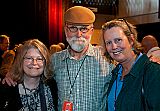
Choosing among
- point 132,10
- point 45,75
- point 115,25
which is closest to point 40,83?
point 45,75

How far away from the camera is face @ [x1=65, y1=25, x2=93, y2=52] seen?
2.58 metres

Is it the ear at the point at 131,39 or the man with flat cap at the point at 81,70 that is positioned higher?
the ear at the point at 131,39

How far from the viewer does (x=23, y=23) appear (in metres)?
9.12

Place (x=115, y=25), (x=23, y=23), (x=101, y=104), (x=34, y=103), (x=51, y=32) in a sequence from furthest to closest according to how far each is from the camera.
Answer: (x=23, y=23), (x=51, y=32), (x=101, y=104), (x=34, y=103), (x=115, y=25)

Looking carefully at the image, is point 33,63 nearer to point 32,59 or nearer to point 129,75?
point 32,59

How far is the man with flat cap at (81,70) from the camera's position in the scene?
2555 millimetres

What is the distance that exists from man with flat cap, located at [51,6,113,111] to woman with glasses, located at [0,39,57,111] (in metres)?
0.17

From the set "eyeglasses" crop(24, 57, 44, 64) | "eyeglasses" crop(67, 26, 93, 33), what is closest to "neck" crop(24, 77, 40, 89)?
"eyeglasses" crop(24, 57, 44, 64)

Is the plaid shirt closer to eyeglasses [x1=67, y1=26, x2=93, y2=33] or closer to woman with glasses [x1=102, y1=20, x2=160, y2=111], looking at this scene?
A: eyeglasses [x1=67, y1=26, x2=93, y2=33]

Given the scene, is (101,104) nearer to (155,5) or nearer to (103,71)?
(103,71)

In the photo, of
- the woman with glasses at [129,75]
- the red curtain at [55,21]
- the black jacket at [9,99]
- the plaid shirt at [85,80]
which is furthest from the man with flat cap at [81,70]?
the red curtain at [55,21]

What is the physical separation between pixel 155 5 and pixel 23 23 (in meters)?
3.93

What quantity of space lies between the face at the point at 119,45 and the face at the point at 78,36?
442 millimetres

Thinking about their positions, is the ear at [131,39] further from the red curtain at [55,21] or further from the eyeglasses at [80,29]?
the red curtain at [55,21]
